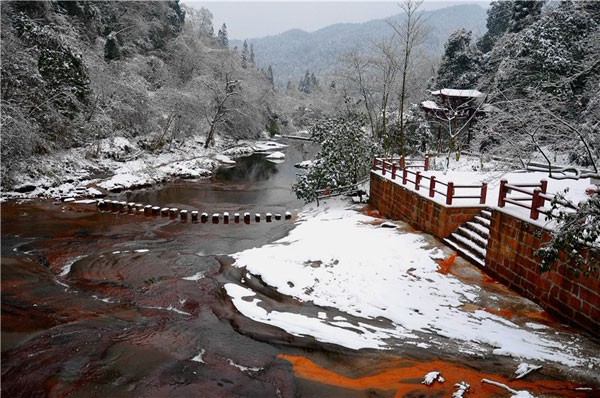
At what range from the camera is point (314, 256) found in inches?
406

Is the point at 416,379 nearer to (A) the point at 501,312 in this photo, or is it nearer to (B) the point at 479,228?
(A) the point at 501,312

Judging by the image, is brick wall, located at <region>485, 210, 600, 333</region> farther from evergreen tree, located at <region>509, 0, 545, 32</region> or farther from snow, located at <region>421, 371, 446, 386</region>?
evergreen tree, located at <region>509, 0, 545, 32</region>

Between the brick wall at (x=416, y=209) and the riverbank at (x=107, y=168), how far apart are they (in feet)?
41.9

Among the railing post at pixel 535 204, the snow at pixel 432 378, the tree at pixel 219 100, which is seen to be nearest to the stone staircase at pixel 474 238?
the railing post at pixel 535 204

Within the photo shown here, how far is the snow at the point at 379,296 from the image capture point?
6.53 m

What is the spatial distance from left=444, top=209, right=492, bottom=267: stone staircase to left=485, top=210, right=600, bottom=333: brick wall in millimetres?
511

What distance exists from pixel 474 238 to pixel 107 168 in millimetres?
20703

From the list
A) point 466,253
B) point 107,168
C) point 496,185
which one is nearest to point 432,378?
point 466,253

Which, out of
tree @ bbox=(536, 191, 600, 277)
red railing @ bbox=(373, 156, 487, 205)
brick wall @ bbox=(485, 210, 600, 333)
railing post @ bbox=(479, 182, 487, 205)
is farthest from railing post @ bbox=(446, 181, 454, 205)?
tree @ bbox=(536, 191, 600, 277)

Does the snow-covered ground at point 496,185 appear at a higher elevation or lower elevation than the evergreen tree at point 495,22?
lower

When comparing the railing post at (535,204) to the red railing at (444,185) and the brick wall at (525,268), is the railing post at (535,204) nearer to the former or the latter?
the brick wall at (525,268)

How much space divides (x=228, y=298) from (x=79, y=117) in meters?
18.7

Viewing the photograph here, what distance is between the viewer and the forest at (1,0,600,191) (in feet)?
37.9

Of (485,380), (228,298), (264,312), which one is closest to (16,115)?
(228,298)
